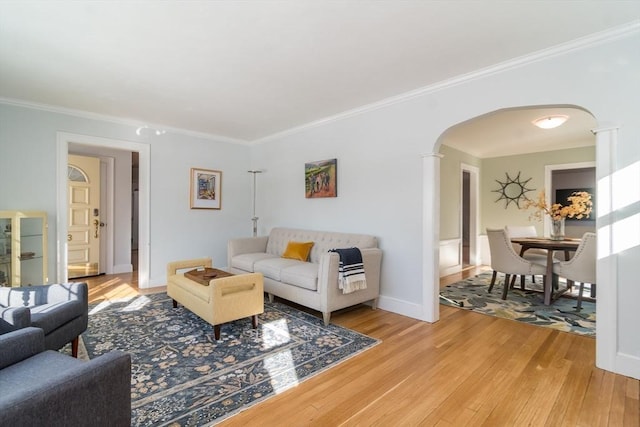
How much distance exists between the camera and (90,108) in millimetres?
4016

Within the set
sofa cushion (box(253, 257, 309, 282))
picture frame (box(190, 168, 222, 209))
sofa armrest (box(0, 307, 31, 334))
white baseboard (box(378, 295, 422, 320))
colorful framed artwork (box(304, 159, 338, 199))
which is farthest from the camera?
picture frame (box(190, 168, 222, 209))

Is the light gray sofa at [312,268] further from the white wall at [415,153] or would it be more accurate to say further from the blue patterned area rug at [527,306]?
the blue patterned area rug at [527,306]

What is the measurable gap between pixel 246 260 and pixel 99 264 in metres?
3.20

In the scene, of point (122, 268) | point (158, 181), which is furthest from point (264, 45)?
point (122, 268)

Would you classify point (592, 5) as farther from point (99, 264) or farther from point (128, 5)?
point (99, 264)

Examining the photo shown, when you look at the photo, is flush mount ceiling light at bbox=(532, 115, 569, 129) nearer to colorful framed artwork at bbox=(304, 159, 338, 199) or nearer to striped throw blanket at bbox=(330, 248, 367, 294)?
colorful framed artwork at bbox=(304, 159, 338, 199)

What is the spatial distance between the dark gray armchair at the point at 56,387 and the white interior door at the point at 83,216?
4.65 m

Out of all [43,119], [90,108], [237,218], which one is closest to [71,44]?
[90,108]

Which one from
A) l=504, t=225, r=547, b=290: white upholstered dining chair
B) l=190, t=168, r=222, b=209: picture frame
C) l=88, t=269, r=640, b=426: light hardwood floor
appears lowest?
l=88, t=269, r=640, b=426: light hardwood floor

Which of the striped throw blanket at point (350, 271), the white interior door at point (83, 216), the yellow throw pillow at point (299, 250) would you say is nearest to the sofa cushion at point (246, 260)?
the yellow throw pillow at point (299, 250)

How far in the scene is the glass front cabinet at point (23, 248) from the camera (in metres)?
3.49

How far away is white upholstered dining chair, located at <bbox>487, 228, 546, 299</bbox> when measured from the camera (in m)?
4.02

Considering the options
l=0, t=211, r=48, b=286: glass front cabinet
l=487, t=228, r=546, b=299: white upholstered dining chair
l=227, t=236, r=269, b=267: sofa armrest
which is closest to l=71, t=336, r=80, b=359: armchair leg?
l=0, t=211, r=48, b=286: glass front cabinet

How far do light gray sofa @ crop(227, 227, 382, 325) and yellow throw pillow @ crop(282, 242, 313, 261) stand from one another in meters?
0.08
